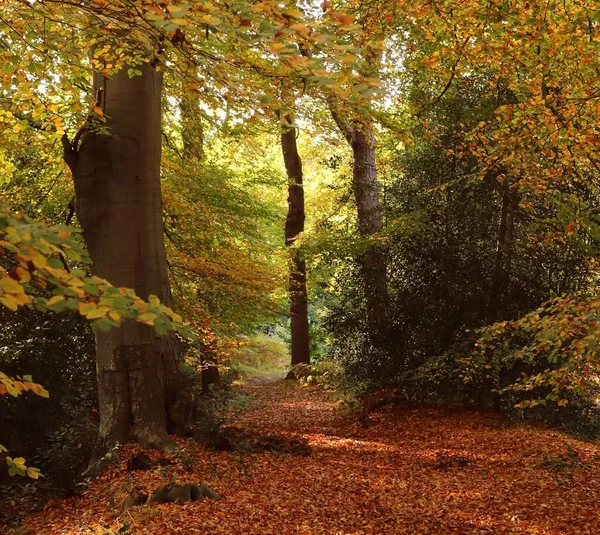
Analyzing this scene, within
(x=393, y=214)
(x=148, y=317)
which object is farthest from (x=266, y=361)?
(x=148, y=317)

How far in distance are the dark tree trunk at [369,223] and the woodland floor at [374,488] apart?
2688mm

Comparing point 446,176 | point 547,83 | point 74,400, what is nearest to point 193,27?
point 547,83

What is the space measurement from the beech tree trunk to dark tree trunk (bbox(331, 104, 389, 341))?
16.2 feet

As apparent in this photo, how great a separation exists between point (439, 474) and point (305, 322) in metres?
12.2

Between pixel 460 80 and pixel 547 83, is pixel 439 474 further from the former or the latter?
pixel 460 80

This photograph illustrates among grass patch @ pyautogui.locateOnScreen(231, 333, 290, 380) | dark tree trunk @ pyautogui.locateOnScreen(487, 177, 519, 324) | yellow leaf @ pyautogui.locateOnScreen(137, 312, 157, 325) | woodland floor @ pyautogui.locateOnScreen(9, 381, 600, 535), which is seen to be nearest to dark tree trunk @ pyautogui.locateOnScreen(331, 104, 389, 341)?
dark tree trunk @ pyautogui.locateOnScreen(487, 177, 519, 324)

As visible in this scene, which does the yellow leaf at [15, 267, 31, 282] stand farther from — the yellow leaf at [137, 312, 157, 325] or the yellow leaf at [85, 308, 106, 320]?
the yellow leaf at [137, 312, 157, 325]

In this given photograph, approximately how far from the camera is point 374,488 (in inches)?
253

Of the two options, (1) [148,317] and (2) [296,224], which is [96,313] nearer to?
(1) [148,317]

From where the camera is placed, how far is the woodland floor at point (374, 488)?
513 centimetres

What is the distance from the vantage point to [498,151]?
7.11m

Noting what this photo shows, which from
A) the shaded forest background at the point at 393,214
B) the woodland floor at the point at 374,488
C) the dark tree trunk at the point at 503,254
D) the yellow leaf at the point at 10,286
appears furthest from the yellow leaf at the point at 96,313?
the dark tree trunk at the point at 503,254

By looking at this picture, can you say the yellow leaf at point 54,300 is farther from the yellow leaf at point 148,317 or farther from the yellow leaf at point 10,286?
the yellow leaf at point 148,317

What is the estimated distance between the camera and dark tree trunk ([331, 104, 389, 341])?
38.3 feet
